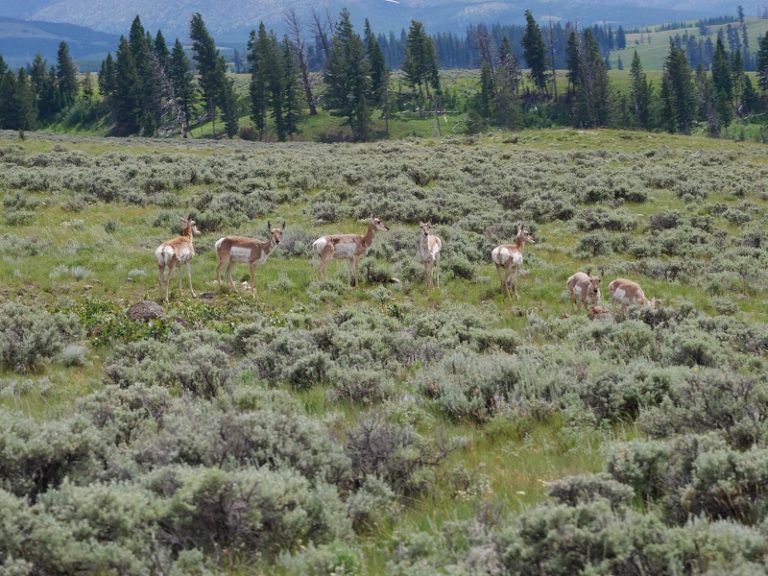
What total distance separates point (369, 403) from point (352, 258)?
331 inches

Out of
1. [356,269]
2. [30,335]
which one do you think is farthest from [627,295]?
[30,335]

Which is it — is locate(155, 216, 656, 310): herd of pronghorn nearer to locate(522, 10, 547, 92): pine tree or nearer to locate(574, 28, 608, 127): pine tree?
locate(574, 28, 608, 127): pine tree

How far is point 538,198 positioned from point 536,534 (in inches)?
837

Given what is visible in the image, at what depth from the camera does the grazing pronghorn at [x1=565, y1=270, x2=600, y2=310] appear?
43.6 feet

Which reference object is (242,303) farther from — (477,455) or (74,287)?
(477,455)

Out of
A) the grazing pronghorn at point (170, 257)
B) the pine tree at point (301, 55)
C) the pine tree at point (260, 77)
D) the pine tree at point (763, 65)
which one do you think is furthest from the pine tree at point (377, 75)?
the grazing pronghorn at point (170, 257)

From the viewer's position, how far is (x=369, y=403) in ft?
22.9

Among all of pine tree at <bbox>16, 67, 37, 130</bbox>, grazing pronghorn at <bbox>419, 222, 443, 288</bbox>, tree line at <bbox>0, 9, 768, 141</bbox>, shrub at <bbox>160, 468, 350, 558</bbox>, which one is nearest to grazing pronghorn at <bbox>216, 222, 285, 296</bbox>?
grazing pronghorn at <bbox>419, 222, 443, 288</bbox>

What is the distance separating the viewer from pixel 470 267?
15.8 metres

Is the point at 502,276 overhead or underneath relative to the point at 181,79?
underneath

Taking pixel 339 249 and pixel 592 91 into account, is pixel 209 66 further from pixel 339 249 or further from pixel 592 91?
pixel 339 249

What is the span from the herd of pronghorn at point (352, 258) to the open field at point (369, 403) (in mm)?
427

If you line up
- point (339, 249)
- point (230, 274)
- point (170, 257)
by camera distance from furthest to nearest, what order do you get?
point (339, 249) < point (230, 274) < point (170, 257)

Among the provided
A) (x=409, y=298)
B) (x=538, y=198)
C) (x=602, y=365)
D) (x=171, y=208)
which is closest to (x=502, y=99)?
(x=538, y=198)
